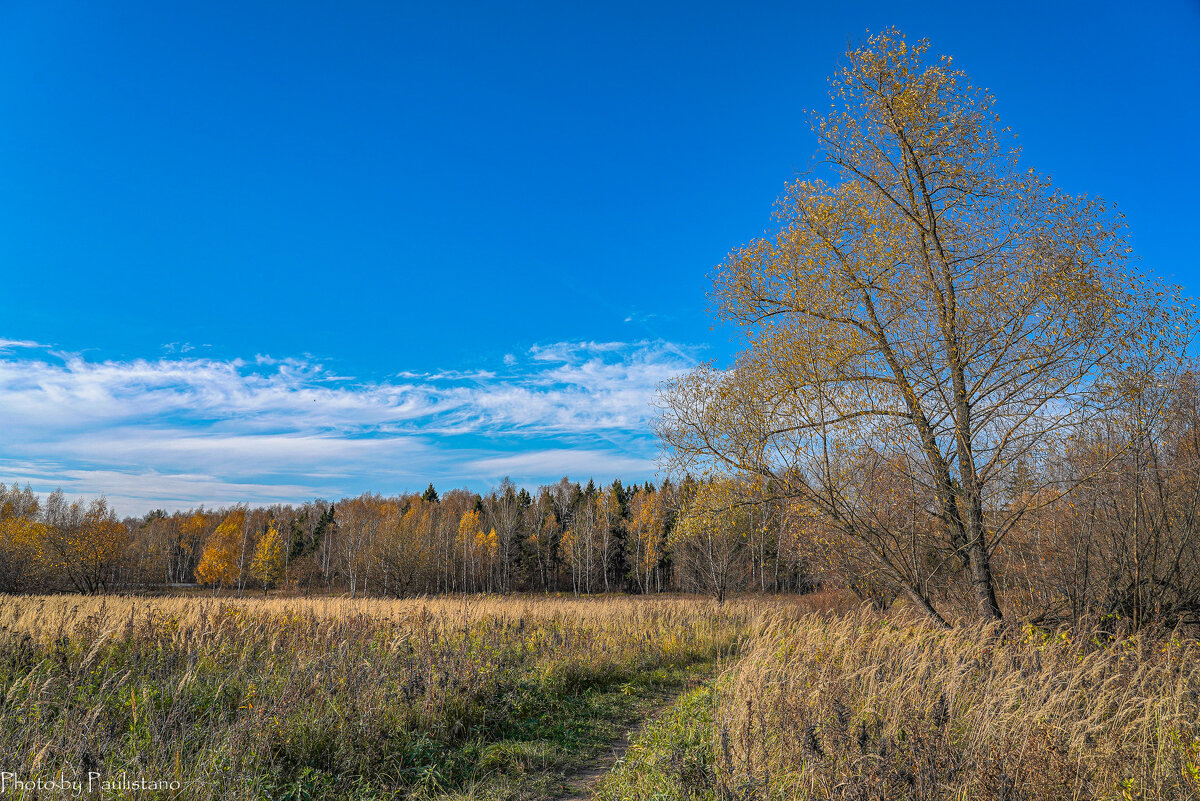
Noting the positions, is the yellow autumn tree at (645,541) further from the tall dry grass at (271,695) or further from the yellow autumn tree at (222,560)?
the tall dry grass at (271,695)

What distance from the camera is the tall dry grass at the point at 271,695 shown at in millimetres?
3955

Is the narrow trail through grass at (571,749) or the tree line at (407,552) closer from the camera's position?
the narrow trail through grass at (571,749)

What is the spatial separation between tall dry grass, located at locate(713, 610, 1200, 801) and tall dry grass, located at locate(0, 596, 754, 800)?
2.79m

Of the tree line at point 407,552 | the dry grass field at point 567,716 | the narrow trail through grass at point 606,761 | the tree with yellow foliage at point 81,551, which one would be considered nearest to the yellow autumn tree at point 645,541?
the tree line at point 407,552

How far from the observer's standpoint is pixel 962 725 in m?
4.69

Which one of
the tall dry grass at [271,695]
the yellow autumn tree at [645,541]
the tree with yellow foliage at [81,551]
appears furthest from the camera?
the yellow autumn tree at [645,541]

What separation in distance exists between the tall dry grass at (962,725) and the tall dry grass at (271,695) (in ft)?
9.15

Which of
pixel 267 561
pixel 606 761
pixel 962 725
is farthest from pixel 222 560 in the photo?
pixel 962 725

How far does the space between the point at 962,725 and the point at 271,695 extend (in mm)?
6459

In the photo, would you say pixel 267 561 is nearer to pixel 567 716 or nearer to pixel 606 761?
pixel 567 716

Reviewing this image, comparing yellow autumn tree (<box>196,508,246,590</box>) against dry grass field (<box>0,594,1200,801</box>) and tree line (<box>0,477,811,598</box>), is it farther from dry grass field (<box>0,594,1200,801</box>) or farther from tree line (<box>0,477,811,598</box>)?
dry grass field (<box>0,594,1200,801</box>)

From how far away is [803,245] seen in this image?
819cm

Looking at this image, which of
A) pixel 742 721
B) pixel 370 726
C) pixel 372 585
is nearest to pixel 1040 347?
pixel 742 721

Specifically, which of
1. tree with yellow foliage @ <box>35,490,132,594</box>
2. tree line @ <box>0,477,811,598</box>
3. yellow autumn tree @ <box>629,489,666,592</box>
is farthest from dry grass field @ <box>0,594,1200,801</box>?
yellow autumn tree @ <box>629,489,666,592</box>
